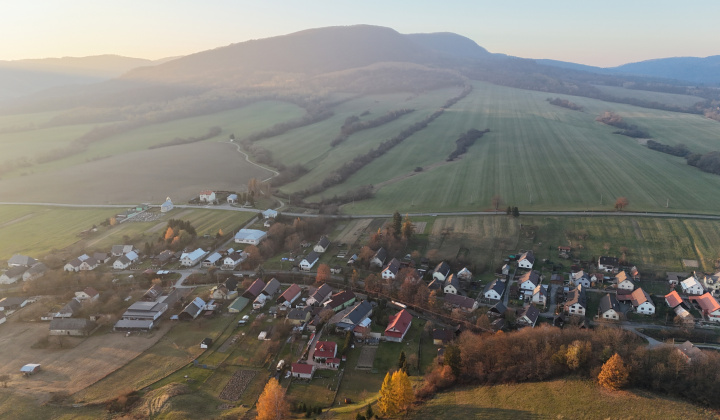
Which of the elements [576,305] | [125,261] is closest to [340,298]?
[576,305]

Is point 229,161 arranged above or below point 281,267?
above

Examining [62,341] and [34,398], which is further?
[62,341]

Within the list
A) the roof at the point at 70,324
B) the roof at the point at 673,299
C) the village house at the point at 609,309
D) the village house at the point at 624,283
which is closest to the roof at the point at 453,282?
the village house at the point at 609,309

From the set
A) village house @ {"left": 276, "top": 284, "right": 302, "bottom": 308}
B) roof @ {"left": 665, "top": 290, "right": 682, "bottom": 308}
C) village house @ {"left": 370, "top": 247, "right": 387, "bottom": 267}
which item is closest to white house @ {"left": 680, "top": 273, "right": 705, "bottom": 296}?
roof @ {"left": 665, "top": 290, "right": 682, "bottom": 308}

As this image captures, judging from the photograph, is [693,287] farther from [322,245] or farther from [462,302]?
[322,245]

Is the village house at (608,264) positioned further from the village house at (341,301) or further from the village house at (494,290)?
the village house at (341,301)

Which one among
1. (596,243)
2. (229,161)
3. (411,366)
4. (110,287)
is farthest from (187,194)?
(596,243)

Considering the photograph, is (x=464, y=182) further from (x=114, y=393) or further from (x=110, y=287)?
(x=114, y=393)
